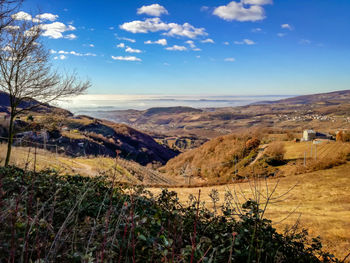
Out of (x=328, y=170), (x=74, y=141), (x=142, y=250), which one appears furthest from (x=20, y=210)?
(x=74, y=141)

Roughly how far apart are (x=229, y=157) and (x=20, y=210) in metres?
33.1

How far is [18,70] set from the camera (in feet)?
28.9

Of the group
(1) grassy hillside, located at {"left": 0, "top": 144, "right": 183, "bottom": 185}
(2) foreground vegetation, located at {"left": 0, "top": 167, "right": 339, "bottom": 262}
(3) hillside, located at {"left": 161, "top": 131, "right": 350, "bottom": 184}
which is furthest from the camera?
(3) hillside, located at {"left": 161, "top": 131, "right": 350, "bottom": 184}

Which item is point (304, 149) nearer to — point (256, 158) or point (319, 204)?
point (256, 158)

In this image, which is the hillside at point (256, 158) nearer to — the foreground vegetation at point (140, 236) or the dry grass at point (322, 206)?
the dry grass at point (322, 206)

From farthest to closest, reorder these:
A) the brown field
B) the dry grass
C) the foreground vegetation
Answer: the brown field → the dry grass → the foreground vegetation

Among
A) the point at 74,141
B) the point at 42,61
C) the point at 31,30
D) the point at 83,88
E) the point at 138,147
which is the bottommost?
the point at 138,147

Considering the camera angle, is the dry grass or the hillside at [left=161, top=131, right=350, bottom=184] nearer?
the dry grass

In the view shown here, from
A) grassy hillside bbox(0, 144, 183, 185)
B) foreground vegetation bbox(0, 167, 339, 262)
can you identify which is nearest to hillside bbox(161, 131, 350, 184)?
grassy hillside bbox(0, 144, 183, 185)

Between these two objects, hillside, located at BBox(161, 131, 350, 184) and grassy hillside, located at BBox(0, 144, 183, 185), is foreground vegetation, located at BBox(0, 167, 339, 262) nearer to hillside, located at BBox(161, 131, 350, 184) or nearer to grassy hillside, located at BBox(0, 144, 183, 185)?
grassy hillside, located at BBox(0, 144, 183, 185)

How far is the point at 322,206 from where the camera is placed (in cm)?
846

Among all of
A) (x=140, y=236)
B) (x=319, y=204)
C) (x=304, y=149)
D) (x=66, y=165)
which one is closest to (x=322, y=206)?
(x=319, y=204)

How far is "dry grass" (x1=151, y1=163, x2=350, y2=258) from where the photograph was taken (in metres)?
5.81

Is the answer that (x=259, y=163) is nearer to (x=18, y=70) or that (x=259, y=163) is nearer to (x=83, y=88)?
(x=83, y=88)
